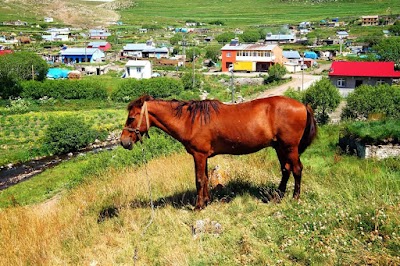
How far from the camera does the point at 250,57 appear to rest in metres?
65.9

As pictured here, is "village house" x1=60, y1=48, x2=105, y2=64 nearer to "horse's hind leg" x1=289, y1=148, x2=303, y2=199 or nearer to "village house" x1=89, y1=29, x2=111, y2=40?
"village house" x1=89, y1=29, x2=111, y2=40

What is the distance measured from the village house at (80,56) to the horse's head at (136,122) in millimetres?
75716

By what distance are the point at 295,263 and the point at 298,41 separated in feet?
348

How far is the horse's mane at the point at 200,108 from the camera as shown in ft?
20.5

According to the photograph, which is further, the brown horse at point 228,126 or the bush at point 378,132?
the bush at point 378,132

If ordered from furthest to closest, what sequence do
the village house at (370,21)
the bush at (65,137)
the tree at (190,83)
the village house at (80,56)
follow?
the village house at (370,21) < the village house at (80,56) < the tree at (190,83) < the bush at (65,137)

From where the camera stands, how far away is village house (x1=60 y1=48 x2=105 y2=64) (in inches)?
3088

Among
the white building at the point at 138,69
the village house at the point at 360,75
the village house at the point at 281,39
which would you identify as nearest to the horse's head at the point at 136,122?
the village house at the point at 360,75

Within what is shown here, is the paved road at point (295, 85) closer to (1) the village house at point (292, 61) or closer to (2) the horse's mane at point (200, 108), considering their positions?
(1) the village house at point (292, 61)

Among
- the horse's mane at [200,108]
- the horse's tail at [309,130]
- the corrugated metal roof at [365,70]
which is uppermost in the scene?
the horse's mane at [200,108]

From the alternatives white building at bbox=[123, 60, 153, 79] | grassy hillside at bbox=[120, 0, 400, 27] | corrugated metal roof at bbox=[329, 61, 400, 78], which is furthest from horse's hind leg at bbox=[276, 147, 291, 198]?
grassy hillside at bbox=[120, 0, 400, 27]

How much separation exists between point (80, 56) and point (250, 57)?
34.4 metres

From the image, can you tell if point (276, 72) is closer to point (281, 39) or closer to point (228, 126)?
point (228, 126)

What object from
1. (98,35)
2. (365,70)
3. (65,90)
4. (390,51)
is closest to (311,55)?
(390,51)
